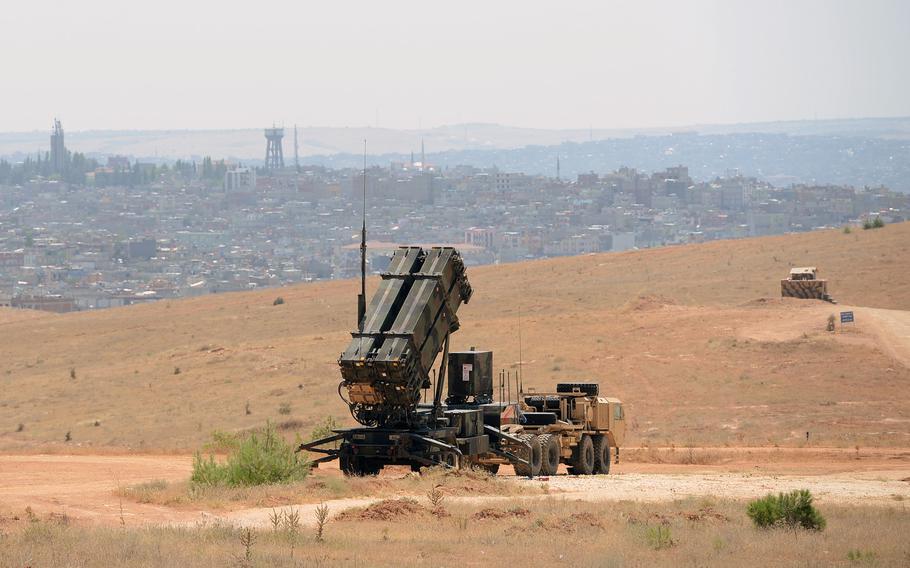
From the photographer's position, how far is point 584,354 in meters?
47.2

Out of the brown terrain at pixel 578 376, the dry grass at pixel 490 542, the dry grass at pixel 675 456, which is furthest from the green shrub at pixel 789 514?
the dry grass at pixel 675 456

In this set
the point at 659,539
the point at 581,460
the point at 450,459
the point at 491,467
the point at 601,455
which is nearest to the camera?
the point at 659,539

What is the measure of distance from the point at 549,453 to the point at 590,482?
5.78ft

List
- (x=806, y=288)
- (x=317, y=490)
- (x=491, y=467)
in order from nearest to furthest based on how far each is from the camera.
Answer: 1. (x=317, y=490)
2. (x=491, y=467)
3. (x=806, y=288)

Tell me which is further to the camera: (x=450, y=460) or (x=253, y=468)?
(x=450, y=460)

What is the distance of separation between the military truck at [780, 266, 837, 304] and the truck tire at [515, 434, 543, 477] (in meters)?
31.9

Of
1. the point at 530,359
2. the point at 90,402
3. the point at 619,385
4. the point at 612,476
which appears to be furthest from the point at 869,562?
the point at 90,402

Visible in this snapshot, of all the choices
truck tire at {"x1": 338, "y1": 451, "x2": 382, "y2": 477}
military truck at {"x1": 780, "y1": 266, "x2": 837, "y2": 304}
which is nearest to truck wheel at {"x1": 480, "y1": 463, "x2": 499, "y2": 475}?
truck tire at {"x1": 338, "y1": 451, "x2": 382, "y2": 477}

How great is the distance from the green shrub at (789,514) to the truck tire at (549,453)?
7.60 metres

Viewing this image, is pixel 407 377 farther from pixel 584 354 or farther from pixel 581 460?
pixel 584 354

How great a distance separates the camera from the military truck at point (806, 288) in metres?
54.9

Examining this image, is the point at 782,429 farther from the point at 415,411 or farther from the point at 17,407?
the point at 17,407

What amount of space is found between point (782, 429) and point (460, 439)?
585 inches

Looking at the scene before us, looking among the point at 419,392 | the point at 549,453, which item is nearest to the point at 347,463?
the point at 419,392
